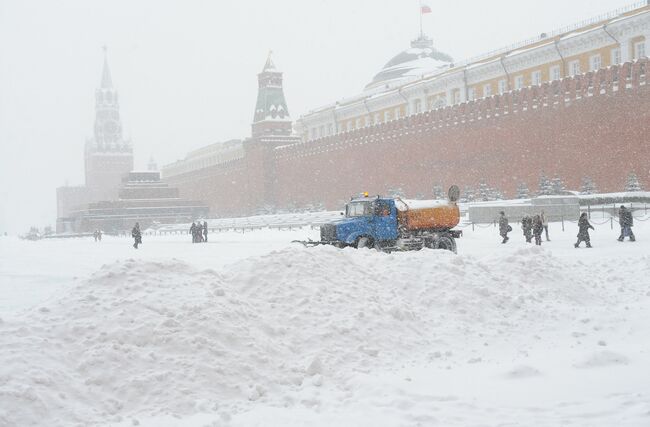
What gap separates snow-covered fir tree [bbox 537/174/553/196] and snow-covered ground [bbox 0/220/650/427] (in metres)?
18.2

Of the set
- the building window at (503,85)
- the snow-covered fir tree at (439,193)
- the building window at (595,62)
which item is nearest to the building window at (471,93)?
the building window at (503,85)

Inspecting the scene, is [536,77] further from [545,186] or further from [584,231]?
[584,231]

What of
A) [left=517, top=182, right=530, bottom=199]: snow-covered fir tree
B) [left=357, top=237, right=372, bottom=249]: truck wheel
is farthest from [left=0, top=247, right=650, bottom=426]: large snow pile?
[left=517, top=182, right=530, bottom=199]: snow-covered fir tree

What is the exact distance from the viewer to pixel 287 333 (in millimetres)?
6668

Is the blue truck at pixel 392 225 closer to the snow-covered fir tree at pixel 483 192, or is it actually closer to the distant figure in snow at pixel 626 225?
the distant figure in snow at pixel 626 225

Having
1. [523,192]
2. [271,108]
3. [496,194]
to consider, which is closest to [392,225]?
[523,192]

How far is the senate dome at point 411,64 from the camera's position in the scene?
167 ft

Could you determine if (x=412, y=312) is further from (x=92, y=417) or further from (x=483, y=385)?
(x=92, y=417)

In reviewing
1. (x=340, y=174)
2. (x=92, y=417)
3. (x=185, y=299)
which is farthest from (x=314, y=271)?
(x=340, y=174)

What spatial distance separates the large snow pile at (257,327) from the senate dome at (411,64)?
41.5 m

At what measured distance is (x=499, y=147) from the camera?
31.6 m

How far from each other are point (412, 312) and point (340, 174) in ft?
122

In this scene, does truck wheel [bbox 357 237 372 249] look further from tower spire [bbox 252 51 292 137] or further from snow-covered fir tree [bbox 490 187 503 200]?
tower spire [bbox 252 51 292 137]

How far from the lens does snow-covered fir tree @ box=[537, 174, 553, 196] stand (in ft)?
88.5
